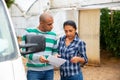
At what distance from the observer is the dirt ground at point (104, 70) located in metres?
9.92

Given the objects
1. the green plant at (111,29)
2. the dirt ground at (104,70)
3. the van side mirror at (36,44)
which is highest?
the van side mirror at (36,44)

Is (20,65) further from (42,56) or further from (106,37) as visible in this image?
(106,37)

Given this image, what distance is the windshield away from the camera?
11.9ft

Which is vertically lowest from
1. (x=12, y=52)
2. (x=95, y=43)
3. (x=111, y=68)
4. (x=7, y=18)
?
(x=111, y=68)

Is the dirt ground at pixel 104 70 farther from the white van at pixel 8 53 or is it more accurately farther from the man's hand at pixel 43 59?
the white van at pixel 8 53

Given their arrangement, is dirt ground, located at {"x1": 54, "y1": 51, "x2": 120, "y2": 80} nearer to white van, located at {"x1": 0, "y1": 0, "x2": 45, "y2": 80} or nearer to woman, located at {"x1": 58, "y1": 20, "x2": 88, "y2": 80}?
woman, located at {"x1": 58, "y1": 20, "x2": 88, "y2": 80}

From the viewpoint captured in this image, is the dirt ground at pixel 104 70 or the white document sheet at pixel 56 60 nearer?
the white document sheet at pixel 56 60

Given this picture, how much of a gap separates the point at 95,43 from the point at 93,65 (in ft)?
2.26

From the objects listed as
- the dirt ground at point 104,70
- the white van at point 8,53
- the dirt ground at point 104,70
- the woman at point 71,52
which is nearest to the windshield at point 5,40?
the white van at point 8,53

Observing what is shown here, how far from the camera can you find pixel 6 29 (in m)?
3.86

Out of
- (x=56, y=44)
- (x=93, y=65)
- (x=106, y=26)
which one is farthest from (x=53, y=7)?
(x=56, y=44)

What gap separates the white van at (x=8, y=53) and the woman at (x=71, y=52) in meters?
1.14

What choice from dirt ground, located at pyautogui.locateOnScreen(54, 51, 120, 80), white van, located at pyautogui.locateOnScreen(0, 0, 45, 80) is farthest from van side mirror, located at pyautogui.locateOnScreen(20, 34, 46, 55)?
dirt ground, located at pyautogui.locateOnScreen(54, 51, 120, 80)

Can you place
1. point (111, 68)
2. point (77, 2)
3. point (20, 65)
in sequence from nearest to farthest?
point (20, 65)
point (111, 68)
point (77, 2)
